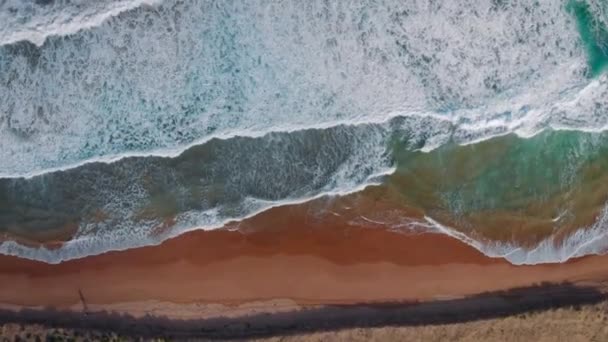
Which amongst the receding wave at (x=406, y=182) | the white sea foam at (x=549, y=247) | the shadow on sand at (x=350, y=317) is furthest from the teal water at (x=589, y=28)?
the shadow on sand at (x=350, y=317)

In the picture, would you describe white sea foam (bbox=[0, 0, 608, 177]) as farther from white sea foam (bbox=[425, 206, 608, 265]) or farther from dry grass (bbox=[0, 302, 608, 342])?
dry grass (bbox=[0, 302, 608, 342])

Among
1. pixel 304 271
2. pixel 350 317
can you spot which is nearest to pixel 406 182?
pixel 304 271

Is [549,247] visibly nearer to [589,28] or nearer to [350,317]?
[350,317]

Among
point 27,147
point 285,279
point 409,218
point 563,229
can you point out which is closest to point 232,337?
point 285,279

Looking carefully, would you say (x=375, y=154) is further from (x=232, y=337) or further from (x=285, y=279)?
(x=232, y=337)

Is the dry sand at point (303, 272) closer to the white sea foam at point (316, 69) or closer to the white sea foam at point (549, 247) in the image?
the white sea foam at point (549, 247)

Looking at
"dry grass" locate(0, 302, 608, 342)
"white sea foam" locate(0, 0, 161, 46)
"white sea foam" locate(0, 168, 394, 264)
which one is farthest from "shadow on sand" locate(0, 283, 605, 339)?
"white sea foam" locate(0, 0, 161, 46)
